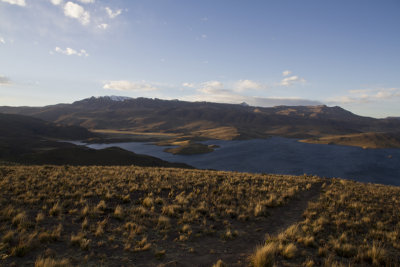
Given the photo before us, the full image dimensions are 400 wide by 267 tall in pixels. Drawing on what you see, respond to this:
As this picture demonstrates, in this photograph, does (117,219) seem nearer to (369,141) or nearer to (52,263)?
(52,263)

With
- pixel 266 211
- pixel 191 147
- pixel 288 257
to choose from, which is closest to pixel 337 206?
pixel 266 211

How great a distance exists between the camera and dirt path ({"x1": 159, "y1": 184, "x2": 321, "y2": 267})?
6.91 meters

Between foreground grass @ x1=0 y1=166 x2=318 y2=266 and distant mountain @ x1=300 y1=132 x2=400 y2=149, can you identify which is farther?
distant mountain @ x1=300 y1=132 x2=400 y2=149

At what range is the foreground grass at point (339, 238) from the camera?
7.01 meters

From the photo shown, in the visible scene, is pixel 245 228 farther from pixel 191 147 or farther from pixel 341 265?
pixel 191 147

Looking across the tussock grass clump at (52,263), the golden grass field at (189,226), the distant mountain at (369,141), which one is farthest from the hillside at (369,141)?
the tussock grass clump at (52,263)

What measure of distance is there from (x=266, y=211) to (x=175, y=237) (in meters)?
5.67

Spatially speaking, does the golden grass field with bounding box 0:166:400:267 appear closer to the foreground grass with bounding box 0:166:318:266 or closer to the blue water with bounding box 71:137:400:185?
the foreground grass with bounding box 0:166:318:266

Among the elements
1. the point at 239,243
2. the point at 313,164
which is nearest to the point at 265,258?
the point at 239,243

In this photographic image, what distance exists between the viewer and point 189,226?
9266 mm

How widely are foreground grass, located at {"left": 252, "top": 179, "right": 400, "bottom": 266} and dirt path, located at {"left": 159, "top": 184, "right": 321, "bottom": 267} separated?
543 millimetres

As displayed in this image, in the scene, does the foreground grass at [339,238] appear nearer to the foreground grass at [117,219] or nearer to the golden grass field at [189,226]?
the golden grass field at [189,226]

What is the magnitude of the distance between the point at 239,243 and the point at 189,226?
222 centimetres

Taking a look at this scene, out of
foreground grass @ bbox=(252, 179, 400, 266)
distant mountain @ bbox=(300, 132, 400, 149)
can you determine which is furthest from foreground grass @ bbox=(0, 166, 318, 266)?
distant mountain @ bbox=(300, 132, 400, 149)
